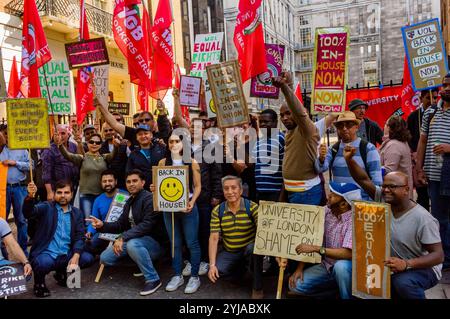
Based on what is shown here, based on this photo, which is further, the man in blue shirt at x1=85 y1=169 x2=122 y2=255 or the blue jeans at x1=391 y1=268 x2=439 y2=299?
the man in blue shirt at x1=85 y1=169 x2=122 y2=255

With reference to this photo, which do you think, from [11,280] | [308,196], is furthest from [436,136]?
[11,280]

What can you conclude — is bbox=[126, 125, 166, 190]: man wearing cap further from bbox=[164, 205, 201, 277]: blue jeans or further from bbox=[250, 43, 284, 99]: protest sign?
bbox=[250, 43, 284, 99]: protest sign

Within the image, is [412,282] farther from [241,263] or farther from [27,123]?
[27,123]

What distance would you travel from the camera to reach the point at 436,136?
4504 mm

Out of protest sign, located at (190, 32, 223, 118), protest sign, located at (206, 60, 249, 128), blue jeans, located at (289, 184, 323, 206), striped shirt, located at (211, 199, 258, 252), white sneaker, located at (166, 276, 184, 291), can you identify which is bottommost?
white sneaker, located at (166, 276, 184, 291)

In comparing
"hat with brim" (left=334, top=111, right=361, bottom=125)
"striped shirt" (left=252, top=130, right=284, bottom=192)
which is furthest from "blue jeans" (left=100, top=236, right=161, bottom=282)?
"hat with brim" (left=334, top=111, right=361, bottom=125)

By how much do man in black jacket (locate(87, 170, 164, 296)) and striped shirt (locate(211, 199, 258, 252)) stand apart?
0.84 m

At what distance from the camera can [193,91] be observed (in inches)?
312

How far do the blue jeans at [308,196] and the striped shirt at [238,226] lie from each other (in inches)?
19.5

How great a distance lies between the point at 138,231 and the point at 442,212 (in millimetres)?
3308

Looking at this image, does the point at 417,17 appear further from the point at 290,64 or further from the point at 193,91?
the point at 193,91

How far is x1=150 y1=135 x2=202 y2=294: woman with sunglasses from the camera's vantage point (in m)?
4.74

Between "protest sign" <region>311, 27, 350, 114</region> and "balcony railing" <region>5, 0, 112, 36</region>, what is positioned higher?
"balcony railing" <region>5, 0, 112, 36</region>
